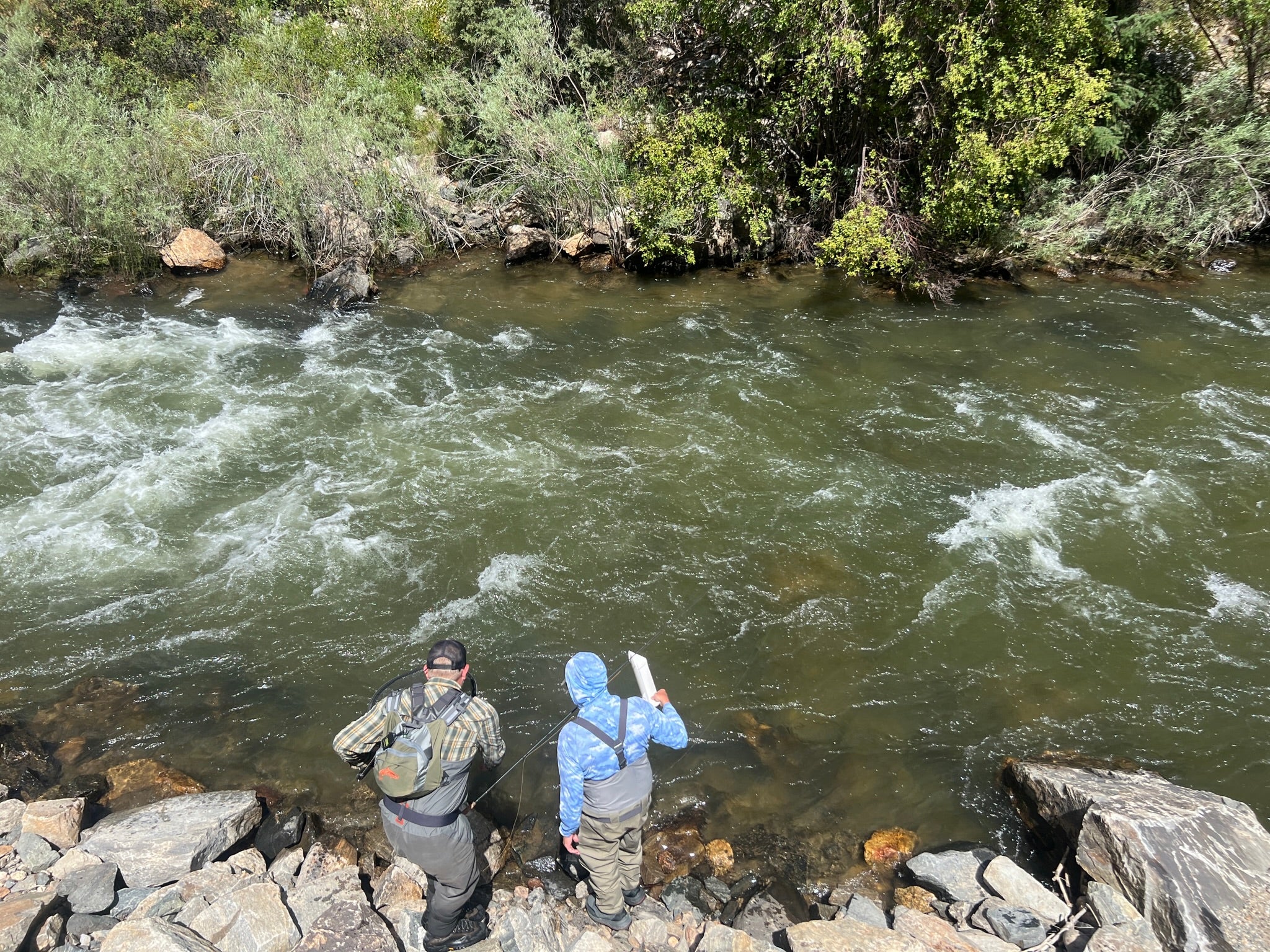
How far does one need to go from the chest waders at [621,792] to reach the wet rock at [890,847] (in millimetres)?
2104

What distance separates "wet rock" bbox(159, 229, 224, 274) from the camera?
1526 cm

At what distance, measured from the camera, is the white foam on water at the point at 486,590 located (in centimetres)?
736

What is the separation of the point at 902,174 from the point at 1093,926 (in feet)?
→ 44.1

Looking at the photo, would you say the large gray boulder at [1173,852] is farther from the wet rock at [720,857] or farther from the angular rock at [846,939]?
the wet rock at [720,857]

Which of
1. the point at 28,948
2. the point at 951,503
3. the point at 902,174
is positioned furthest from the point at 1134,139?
the point at 28,948

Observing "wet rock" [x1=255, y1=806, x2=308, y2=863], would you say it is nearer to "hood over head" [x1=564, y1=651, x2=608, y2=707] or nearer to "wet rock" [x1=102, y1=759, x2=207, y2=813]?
"wet rock" [x1=102, y1=759, x2=207, y2=813]

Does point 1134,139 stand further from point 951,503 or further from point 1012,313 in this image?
point 951,503

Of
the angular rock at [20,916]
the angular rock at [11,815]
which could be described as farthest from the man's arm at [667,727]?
the angular rock at [11,815]

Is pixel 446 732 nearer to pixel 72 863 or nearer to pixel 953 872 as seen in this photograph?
pixel 72 863

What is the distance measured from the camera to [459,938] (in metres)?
4.66

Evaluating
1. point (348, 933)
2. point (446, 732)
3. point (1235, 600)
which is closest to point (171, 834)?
point (348, 933)

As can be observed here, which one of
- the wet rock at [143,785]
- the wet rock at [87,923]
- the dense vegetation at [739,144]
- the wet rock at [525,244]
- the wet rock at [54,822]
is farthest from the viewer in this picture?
the wet rock at [525,244]

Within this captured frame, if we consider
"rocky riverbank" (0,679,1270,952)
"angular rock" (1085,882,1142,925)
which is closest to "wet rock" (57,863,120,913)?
"rocky riverbank" (0,679,1270,952)

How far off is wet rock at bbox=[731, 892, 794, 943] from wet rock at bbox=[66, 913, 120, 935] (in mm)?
3542
